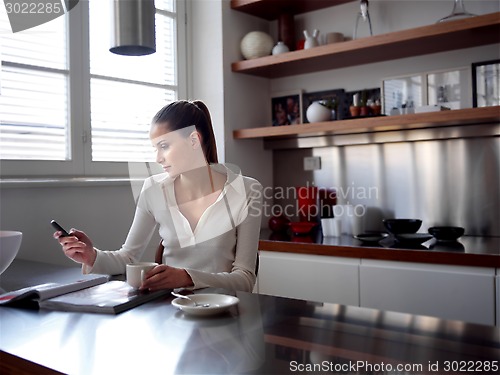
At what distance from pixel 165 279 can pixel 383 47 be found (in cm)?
193

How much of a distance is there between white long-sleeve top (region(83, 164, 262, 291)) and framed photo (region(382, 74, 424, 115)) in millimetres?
1339

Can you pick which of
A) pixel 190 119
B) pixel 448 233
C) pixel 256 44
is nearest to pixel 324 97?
pixel 256 44

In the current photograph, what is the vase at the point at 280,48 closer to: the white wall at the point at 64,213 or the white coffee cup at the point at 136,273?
the white wall at the point at 64,213

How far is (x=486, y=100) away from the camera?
2650 millimetres

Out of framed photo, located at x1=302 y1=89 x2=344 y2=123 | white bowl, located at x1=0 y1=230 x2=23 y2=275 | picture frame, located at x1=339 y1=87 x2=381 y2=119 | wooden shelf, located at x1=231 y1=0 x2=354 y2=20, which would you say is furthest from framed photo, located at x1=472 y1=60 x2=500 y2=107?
white bowl, located at x1=0 y1=230 x2=23 y2=275

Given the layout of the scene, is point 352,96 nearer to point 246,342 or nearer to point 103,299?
point 103,299

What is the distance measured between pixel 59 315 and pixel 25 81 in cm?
169

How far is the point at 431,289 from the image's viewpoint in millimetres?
2270

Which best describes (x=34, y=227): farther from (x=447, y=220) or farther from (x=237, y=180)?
(x=447, y=220)

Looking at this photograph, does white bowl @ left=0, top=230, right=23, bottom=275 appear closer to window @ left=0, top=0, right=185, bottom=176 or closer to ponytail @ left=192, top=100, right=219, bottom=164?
ponytail @ left=192, top=100, right=219, bottom=164

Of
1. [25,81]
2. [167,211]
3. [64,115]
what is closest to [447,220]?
[167,211]

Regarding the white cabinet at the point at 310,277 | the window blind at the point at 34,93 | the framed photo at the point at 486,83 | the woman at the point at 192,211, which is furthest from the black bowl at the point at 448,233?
the window blind at the point at 34,93

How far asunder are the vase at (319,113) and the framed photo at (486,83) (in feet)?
2.62

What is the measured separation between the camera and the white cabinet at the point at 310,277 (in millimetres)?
2490
